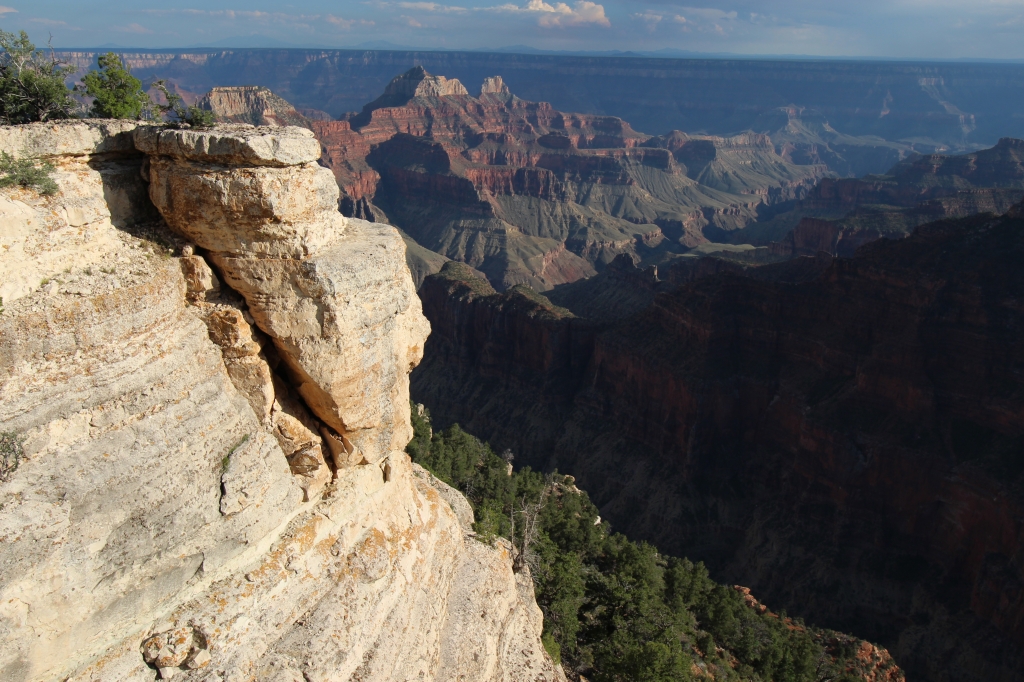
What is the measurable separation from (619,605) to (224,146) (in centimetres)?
2517

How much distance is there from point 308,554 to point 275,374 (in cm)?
454

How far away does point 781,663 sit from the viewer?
34.3 metres

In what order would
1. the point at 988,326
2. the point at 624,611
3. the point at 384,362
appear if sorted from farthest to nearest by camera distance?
1. the point at 988,326
2. the point at 624,611
3. the point at 384,362

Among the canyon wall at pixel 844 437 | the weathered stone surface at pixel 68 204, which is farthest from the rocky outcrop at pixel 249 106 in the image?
the weathered stone surface at pixel 68 204

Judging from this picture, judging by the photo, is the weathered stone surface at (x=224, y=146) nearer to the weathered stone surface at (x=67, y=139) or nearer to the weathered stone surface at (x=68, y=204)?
the weathered stone surface at (x=67, y=139)

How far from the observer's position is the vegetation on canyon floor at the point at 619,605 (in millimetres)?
28188

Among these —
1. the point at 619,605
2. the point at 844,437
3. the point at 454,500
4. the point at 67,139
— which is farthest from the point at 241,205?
the point at 844,437

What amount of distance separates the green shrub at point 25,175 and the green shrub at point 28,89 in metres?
3.94

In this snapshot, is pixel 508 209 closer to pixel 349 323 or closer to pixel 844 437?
pixel 844 437

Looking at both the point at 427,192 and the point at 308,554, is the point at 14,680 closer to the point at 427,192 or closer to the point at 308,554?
the point at 308,554

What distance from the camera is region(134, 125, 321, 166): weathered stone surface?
15.6 metres

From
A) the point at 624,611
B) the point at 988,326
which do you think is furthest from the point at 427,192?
the point at 624,611

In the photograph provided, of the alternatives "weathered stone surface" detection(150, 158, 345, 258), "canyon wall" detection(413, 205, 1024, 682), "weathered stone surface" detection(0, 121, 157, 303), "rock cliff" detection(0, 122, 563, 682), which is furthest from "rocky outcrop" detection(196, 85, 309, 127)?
"weathered stone surface" detection(150, 158, 345, 258)

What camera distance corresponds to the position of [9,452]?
12.9 m
